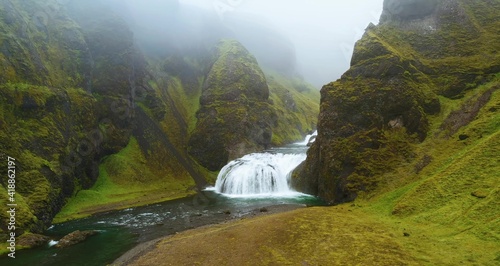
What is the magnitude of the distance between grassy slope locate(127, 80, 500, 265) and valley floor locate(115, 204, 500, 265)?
2.6 inches

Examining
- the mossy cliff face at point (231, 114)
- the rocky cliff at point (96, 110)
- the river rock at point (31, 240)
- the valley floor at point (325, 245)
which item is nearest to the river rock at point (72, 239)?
the river rock at point (31, 240)

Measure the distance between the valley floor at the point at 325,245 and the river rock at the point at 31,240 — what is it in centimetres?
1335

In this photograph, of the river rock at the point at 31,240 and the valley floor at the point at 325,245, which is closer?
the valley floor at the point at 325,245

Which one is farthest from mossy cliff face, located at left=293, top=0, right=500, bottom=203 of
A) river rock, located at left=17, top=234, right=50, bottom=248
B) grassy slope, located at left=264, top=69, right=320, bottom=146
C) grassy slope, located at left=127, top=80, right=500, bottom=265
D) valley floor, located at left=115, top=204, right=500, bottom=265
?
grassy slope, located at left=264, top=69, right=320, bottom=146

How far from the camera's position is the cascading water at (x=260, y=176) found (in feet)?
226

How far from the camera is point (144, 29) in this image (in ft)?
490

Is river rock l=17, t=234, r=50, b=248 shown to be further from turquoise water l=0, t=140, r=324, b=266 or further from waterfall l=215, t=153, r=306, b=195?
waterfall l=215, t=153, r=306, b=195

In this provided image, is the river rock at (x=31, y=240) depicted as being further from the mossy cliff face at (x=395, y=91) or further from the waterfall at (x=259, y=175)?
the mossy cliff face at (x=395, y=91)

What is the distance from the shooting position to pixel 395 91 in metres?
57.0

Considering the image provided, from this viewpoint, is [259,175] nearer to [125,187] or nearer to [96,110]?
[125,187]

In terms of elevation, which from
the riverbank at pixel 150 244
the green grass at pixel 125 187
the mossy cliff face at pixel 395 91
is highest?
the mossy cliff face at pixel 395 91

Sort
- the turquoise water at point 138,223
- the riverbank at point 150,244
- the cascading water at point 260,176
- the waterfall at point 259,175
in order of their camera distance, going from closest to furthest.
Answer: the riverbank at point 150,244 → the turquoise water at point 138,223 → the cascading water at point 260,176 → the waterfall at point 259,175

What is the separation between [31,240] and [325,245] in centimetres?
3362

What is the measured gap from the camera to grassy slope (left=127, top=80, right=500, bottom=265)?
24750 mm
